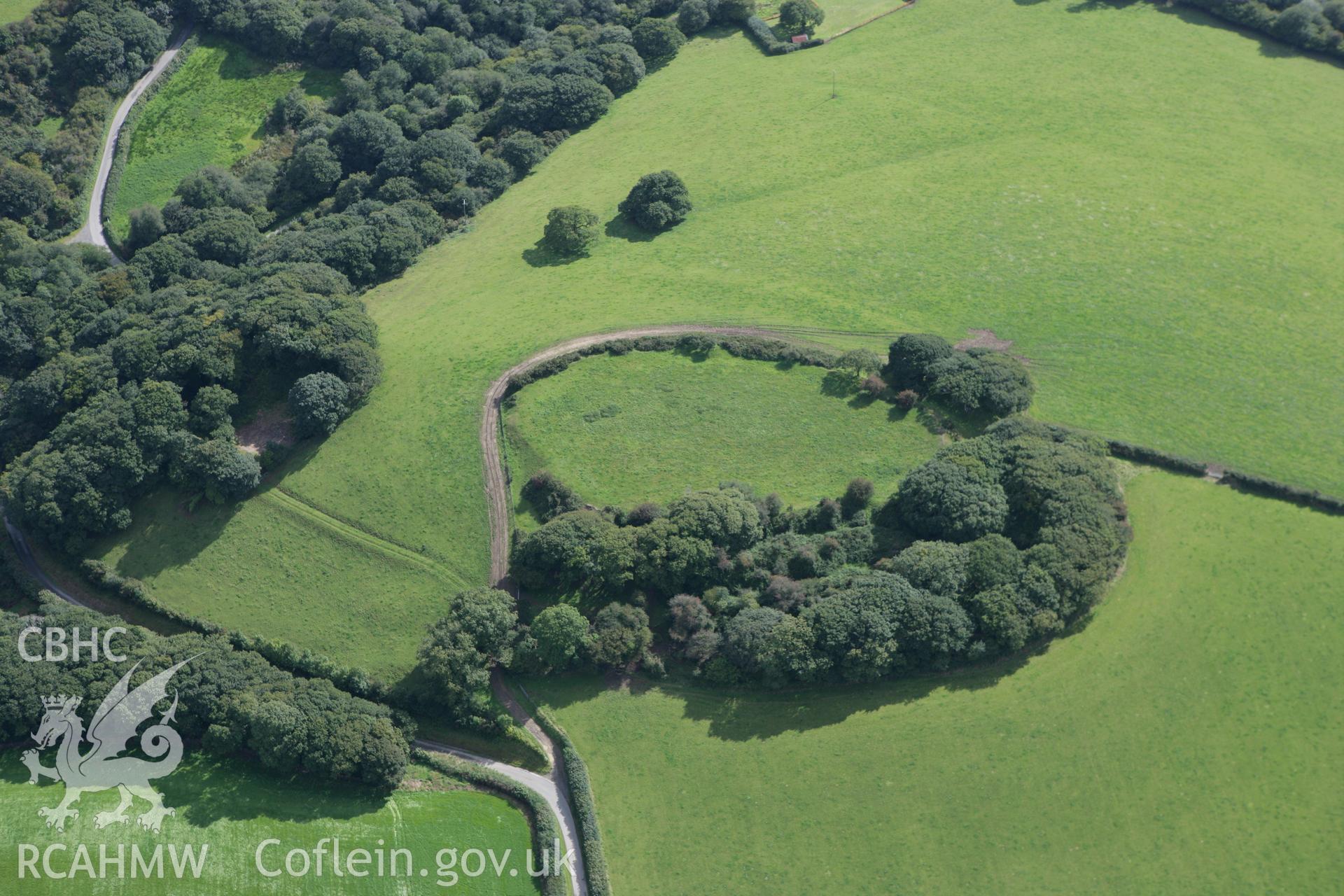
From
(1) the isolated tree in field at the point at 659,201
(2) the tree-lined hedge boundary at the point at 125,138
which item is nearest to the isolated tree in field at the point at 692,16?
(1) the isolated tree in field at the point at 659,201

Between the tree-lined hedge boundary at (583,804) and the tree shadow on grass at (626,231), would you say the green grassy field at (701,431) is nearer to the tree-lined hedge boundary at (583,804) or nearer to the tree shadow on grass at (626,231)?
the tree-lined hedge boundary at (583,804)

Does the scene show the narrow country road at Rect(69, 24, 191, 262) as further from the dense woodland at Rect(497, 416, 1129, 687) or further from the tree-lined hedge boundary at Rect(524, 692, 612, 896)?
the tree-lined hedge boundary at Rect(524, 692, 612, 896)

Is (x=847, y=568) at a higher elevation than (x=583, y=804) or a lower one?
higher

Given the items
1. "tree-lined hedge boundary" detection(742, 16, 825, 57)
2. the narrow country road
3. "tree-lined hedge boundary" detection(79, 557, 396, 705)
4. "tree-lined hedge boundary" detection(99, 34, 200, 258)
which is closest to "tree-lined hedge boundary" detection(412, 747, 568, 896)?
"tree-lined hedge boundary" detection(79, 557, 396, 705)

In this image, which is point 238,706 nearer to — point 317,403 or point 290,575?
point 290,575

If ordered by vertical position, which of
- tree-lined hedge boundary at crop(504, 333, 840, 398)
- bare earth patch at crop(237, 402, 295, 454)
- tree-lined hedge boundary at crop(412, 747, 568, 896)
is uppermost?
tree-lined hedge boundary at crop(504, 333, 840, 398)

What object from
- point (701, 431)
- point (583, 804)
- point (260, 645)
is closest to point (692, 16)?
point (701, 431)
